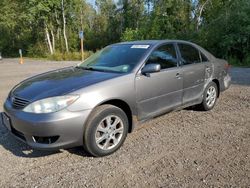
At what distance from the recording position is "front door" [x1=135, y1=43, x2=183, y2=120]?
420 cm

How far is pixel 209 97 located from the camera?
5730 millimetres

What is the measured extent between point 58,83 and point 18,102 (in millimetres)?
597

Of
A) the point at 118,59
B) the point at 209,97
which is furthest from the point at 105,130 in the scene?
the point at 209,97

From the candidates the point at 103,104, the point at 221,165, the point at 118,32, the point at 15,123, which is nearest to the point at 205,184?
the point at 221,165

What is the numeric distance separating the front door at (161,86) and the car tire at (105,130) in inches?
16.2

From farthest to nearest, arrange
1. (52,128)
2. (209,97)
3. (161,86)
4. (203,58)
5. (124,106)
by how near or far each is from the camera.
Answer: (209,97), (203,58), (161,86), (124,106), (52,128)

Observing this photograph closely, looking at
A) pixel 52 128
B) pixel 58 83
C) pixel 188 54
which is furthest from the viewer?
pixel 188 54

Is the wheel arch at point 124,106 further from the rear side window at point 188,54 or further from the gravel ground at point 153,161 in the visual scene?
the rear side window at point 188,54

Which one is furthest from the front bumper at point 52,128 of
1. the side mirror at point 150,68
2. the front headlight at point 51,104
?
the side mirror at point 150,68

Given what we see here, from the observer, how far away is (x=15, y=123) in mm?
3615

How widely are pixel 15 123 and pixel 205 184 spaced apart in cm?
251

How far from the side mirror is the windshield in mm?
169

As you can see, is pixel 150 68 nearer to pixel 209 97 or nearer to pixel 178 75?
pixel 178 75

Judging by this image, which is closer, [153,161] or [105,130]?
[153,161]
